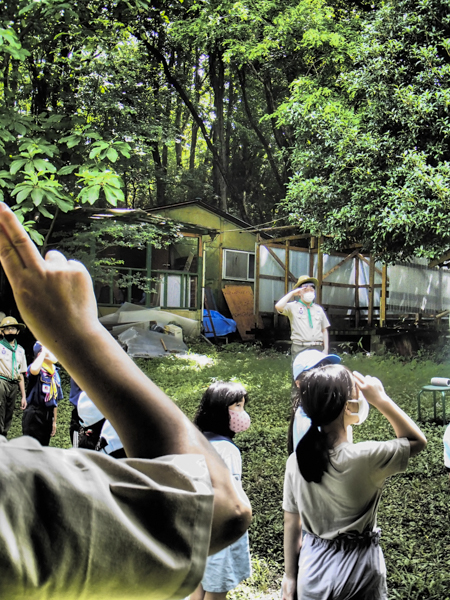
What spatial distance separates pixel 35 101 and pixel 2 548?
38.4 ft

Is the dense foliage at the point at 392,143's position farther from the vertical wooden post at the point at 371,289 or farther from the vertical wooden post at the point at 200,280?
the vertical wooden post at the point at 200,280

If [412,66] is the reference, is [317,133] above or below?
below

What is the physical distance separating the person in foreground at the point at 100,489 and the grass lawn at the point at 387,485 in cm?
337

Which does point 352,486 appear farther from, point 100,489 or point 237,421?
point 100,489

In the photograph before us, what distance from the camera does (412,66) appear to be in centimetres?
966

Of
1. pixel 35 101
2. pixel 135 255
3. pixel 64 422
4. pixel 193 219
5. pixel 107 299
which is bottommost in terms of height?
pixel 64 422

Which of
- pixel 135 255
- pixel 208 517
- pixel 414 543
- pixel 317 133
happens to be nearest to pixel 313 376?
pixel 208 517

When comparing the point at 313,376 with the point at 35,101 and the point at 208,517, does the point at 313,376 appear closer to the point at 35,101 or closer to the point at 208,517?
the point at 208,517

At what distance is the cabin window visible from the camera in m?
19.9

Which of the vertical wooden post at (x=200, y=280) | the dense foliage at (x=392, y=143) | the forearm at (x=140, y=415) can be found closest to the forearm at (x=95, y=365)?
the forearm at (x=140, y=415)

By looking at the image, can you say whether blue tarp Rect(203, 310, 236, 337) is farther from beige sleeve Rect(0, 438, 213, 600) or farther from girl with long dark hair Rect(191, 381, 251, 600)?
beige sleeve Rect(0, 438, 213, 600)

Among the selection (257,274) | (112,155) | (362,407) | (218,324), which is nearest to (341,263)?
(257,274)

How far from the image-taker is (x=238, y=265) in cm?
2031

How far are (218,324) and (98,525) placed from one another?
56.3ft
